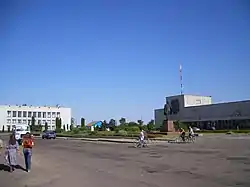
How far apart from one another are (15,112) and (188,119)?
73.7 metres

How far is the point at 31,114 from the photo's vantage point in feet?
513

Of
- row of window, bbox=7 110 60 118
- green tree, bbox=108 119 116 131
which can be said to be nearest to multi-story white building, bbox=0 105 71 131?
row of window, bbox=7 110 60 118

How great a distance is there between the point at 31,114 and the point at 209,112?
80010 mm

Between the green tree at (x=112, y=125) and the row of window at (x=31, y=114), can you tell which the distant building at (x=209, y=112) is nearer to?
the green tree at (x=112, y=125)

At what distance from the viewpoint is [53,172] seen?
592 inches

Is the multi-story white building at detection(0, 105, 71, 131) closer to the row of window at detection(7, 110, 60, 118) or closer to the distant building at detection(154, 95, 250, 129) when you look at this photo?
the row of window at detection(7, 110, 60, 118)

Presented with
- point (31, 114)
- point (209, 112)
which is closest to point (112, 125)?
point (209, 112)

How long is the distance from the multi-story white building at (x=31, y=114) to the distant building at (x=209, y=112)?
5345cm

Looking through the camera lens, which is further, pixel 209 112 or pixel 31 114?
pixel 31 114

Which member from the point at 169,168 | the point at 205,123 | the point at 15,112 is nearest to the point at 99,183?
the point at 169,168

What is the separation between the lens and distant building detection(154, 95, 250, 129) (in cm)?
10175

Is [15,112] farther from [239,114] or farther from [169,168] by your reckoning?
[169,168]

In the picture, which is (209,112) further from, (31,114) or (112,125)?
(31,114)

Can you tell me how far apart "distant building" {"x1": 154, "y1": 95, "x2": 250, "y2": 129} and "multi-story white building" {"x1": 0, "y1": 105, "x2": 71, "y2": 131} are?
175ft
